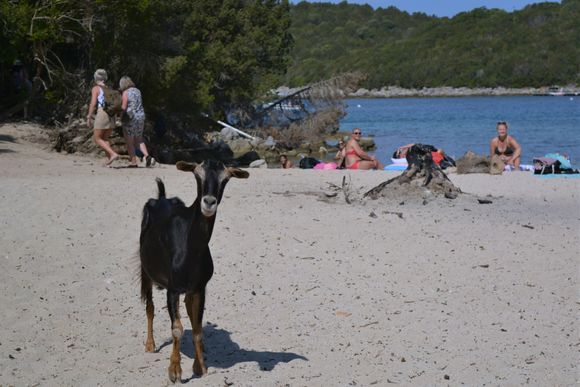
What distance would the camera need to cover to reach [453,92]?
13850 cm

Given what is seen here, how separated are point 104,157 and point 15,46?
3.92 metres

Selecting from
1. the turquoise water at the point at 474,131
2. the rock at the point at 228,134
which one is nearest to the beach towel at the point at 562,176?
the turquoise water at the point at 474,131

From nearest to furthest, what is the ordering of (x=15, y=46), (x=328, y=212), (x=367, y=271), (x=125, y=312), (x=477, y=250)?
(x=125, y=312)
(x=367, y=271)
(x=477, y=250)
(x=328, y=212)
(x=15, y=46)

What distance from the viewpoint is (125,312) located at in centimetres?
888

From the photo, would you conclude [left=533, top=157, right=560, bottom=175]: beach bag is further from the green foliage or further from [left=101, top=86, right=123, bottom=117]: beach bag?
the green foliage

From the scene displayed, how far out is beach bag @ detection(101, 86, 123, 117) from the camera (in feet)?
54.7

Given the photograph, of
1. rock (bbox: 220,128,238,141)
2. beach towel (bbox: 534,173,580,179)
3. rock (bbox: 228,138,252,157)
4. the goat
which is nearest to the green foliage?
rock (bbox: 228,138,252,157)

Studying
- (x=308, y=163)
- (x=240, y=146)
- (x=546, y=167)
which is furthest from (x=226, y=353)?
(x=240, y=146)

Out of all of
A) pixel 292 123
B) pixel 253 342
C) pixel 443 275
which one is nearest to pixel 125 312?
pixel 253 342

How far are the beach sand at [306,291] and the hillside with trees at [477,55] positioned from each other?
379 ft

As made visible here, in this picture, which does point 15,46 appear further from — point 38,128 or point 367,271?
point 367,271

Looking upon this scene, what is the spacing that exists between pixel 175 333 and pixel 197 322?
0.82 ft

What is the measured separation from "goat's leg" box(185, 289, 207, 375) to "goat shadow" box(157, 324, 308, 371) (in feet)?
0.86

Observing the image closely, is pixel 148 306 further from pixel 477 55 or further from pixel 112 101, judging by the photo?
pixel 477 55
